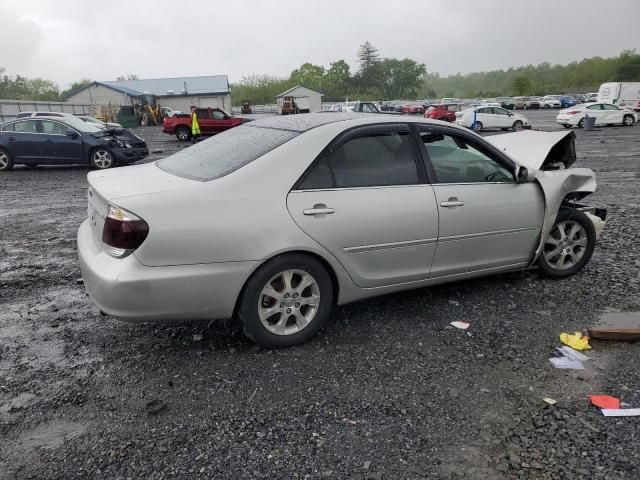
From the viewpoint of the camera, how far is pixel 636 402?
114 inches

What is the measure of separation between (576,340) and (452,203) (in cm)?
132

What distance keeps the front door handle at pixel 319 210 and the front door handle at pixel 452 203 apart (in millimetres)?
952

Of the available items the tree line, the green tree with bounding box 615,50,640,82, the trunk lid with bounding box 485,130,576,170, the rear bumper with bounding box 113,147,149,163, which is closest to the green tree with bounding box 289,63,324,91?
the tree line

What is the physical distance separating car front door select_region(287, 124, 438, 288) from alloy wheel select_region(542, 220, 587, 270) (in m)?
1.53

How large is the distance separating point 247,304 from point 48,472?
4.58 ft

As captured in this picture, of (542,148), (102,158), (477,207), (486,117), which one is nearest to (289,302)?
(477,207)

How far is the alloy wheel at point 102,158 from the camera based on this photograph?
1432cm

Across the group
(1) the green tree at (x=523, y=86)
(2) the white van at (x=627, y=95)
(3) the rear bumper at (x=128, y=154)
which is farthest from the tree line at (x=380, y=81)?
(3) the rear bumper at (x=128, y=154)

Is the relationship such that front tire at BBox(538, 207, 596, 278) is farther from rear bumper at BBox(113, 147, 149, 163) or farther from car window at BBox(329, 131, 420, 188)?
rear bumper at BBox(113, 147, 149, 163)

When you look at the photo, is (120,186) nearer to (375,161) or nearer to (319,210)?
(319,210)

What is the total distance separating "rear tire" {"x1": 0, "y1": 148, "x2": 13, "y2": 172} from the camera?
1432 centimetres

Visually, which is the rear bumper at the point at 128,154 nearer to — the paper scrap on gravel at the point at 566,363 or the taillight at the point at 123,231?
the taillight at the point at 123,231

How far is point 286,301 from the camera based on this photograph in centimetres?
344

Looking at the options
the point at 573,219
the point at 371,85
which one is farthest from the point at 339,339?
the point at 371,85
